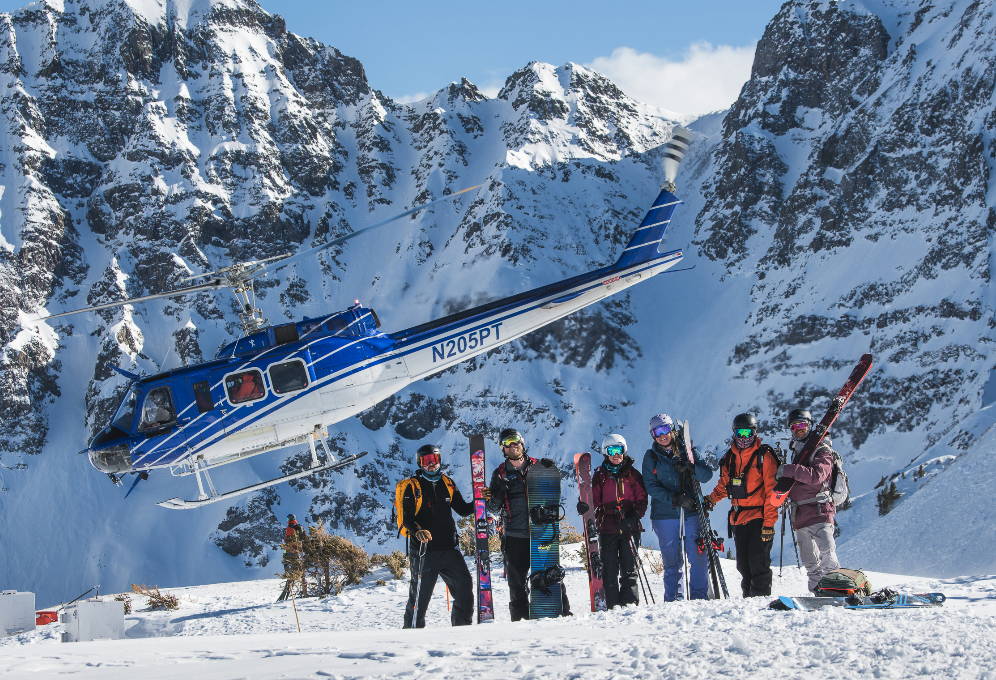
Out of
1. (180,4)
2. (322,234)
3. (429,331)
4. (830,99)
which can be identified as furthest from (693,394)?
(180,4)

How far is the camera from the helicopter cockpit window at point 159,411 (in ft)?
44.2

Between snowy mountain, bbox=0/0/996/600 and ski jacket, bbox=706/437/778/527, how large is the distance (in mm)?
50441

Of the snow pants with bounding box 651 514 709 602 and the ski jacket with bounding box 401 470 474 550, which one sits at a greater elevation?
the ski jacket with bounding box 401 470 474 550

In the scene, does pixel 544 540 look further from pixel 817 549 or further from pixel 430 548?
pixel 817 549

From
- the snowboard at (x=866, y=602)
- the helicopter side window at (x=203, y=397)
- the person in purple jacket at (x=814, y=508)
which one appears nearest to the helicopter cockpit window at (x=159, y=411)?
the helicopter side window at (x=203, y=397)

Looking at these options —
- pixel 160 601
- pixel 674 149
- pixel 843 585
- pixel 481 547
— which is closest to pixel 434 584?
pixel 481 547

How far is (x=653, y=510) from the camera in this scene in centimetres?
831

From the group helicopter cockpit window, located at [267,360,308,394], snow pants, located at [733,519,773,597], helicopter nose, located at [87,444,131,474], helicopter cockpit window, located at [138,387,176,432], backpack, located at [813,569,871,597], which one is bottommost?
backpack, located at [813,569,871,597]

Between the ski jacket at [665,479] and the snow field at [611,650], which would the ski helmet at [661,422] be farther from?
the snow field at [611,650]

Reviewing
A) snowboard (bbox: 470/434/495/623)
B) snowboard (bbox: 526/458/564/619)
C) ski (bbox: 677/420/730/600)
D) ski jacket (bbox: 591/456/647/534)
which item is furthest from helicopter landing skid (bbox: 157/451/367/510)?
ski (bbox: 677/420/730/600)

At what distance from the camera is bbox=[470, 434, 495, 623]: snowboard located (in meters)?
8.37

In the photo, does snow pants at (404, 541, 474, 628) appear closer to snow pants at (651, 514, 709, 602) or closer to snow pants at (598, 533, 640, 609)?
snow pants at (598, 533, 640, 609)

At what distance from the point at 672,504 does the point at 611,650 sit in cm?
342

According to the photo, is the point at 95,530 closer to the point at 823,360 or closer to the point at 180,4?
the point at 823,360
